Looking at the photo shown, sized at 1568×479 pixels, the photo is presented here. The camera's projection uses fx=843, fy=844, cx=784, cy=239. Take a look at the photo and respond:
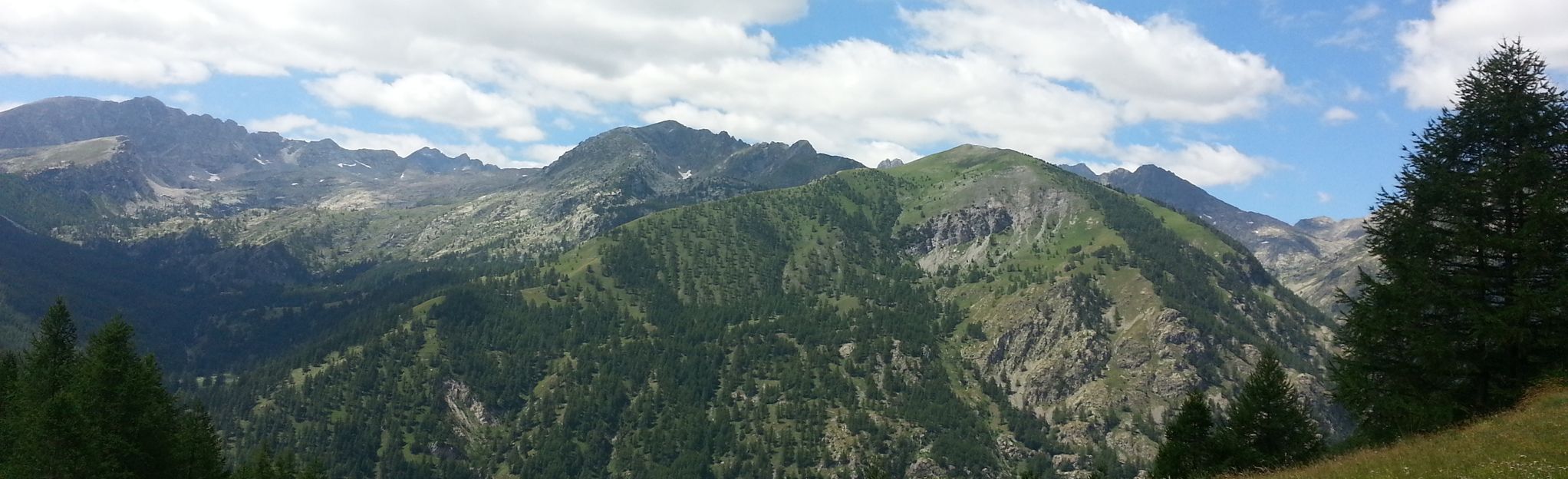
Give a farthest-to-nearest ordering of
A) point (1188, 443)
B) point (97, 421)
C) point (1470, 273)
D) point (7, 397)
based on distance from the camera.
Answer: point (1188, 443) → point (7, 397) → point (97, 421) → point (1470, 273)

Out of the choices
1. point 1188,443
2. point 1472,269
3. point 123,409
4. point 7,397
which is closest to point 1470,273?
point 1472,269

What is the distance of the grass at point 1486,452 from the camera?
24594mm

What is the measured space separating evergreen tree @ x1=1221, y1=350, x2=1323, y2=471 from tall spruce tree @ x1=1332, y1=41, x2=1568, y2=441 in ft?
64.7

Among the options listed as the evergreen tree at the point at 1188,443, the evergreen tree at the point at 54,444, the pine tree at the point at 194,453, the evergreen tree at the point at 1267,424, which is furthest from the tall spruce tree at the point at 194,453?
the evergreen tree at the point at 1267,424

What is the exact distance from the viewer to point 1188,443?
6400 cm

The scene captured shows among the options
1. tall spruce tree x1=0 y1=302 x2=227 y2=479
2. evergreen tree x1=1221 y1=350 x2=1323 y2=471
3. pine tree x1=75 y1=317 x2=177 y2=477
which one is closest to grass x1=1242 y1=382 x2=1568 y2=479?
evergreen tree x1=1221 y1=350 x2=1323 y2=471

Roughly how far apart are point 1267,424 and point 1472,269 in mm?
26962

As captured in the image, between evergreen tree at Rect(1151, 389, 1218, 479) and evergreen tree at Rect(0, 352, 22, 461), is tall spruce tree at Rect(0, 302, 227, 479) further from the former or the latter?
evergreen tree at Rect(1151, 389, 1218, 479)

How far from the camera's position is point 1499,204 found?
118 ft

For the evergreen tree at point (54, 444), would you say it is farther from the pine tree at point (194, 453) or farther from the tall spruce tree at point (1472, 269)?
the tall spruce tree at point (1472, 269)

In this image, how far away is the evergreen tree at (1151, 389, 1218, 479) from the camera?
60.9m

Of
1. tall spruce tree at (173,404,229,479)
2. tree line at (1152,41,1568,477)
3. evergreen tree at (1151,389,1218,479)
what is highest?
tree line at (1152,41,1568,477)

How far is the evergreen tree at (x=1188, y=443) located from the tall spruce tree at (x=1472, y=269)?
2153 centimetres

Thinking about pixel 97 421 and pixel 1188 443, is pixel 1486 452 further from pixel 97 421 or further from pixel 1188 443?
pixel 97 421
